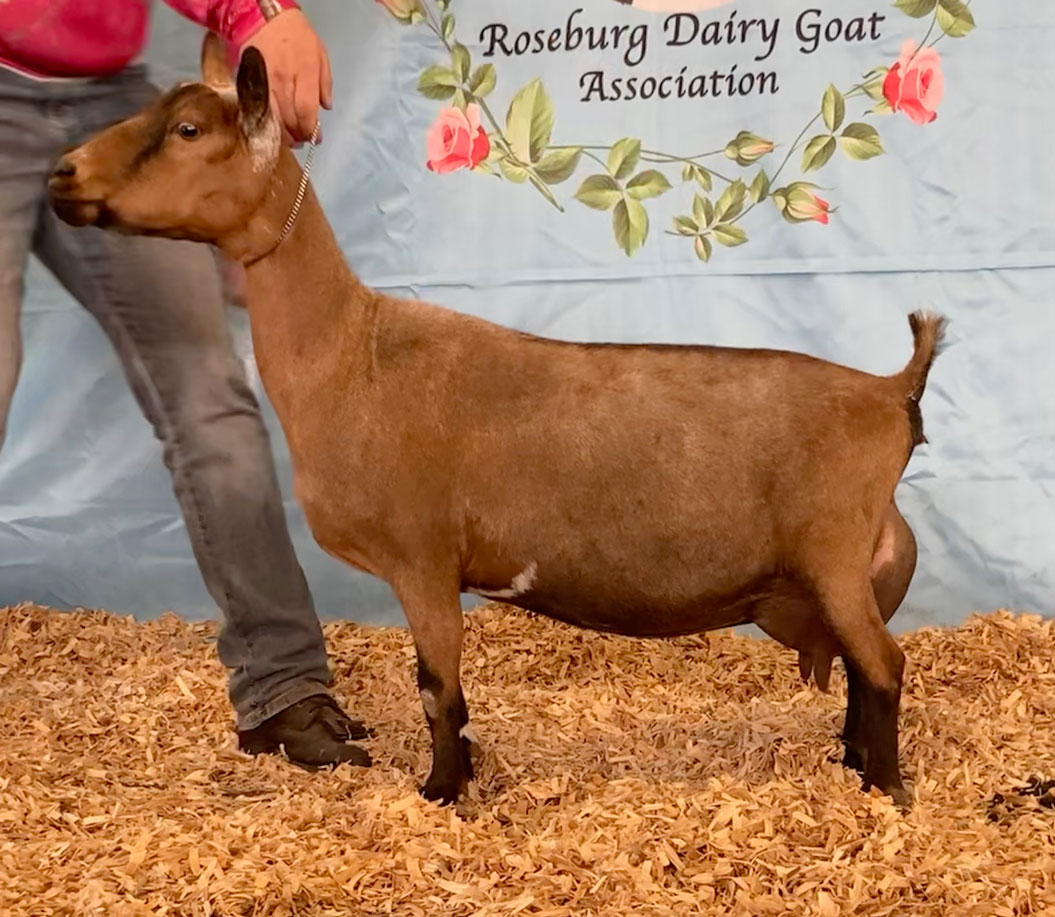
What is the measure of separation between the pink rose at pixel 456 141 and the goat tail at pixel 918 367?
1.35m

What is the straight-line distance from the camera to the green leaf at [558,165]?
116 inches

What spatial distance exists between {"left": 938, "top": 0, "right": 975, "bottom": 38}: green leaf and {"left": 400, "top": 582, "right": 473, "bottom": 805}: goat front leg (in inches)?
73.5

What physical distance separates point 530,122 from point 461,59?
23 centimetres

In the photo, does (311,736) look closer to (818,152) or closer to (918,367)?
(918,367)

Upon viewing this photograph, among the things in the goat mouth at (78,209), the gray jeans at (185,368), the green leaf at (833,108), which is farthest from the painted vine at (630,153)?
the goat mouth at (78,209)

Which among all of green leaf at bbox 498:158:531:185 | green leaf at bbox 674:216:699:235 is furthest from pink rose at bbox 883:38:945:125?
green leaf at bbox 498:158:531:185

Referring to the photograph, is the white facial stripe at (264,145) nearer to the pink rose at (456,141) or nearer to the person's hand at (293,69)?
the person's hand at (293,69)

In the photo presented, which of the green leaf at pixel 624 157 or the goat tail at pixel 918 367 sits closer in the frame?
the goat tail at pixel 918 367

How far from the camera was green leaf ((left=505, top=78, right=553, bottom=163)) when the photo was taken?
2.93m

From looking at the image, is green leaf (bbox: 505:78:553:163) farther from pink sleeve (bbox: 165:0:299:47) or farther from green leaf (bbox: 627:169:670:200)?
pink sleeve (bbox: 165:0:299:47)

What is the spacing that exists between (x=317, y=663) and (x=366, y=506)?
2.34 ft

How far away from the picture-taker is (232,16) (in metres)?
2.14

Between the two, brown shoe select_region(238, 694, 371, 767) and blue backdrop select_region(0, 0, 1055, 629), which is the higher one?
blue backdrop select_region(0, 0, 1055, 629)

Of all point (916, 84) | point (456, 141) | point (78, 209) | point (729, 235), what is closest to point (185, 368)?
point (78, 209)
